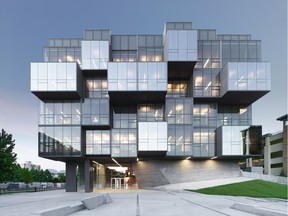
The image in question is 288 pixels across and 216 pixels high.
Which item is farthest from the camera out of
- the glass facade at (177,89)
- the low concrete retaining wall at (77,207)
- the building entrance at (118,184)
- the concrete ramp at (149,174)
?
the building entrance at (118,184)

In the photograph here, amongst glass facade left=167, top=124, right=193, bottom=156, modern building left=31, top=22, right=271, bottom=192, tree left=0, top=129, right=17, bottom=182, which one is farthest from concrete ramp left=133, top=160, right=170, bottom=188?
tree left=0, top=129, right=17, bottom=182

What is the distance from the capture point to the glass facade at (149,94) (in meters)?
35.9

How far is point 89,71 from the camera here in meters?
39.1

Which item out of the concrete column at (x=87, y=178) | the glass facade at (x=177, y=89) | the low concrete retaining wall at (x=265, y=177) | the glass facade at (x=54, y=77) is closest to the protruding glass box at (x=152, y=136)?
the glass facade at (x=177, y=89)

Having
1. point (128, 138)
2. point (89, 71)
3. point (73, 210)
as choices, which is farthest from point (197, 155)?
point (73, 210)

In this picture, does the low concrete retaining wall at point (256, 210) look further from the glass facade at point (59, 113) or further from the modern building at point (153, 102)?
the glass facade at point (59, 113)

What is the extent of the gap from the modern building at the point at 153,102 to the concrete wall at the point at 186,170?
15 cm

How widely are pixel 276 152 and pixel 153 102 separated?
4676cm

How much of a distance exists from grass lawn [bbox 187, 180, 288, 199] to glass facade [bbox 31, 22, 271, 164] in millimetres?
4522

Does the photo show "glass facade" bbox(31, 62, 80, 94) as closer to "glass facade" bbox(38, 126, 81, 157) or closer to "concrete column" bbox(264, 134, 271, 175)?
"glass facade" bbox(38, 126, 81, 157)

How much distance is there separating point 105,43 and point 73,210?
29.3m

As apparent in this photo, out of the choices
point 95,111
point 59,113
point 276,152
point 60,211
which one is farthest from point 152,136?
point 276,152

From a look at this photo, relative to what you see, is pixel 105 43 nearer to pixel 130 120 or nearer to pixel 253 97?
pixel 130 120

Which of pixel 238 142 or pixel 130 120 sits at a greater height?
pixel 130 120
